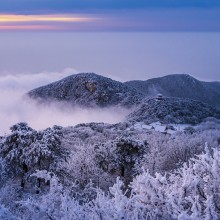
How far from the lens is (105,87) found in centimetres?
7919

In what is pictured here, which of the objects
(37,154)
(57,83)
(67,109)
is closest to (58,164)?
(37,154)

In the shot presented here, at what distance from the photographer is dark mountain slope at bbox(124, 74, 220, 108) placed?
11362 cm

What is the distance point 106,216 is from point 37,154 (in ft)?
33.0

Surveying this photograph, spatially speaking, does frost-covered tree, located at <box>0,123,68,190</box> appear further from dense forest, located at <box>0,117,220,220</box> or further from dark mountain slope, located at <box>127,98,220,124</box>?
dark mountain slope, located at <box>127,98,220,124</box>

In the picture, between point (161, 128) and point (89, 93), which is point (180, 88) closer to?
point (89, 93)

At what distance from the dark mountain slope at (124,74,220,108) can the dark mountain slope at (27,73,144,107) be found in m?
35.7

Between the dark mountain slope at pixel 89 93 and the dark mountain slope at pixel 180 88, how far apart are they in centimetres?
3573

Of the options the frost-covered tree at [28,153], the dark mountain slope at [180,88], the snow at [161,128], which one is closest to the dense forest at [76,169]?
the frost-covered tree at [28,153]

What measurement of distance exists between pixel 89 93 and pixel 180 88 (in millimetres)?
68322

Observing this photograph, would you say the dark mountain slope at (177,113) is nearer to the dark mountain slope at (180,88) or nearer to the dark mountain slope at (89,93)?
the dark mountain slope at (89,93)

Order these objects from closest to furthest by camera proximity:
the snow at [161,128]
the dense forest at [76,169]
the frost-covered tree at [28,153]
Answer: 1. the dense forest at [76,169]
2. the frost-covered tree at [28,153]
3. the snow at [161,128]

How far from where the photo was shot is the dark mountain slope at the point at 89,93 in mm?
74625

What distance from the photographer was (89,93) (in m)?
78.5

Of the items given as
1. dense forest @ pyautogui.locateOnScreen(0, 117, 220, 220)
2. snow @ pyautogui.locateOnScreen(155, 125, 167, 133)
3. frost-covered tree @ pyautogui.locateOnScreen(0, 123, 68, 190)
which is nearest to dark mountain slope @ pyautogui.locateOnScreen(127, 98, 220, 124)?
snow @ pyautogui.locateOnScreen(155, 125, 167, 133)
